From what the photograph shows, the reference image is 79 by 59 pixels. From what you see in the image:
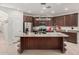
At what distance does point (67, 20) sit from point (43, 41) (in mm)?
691

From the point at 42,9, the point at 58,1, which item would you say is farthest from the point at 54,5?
the point at 42,9

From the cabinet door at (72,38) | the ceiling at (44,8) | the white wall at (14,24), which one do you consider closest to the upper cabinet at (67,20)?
the ceiling at (44,8)

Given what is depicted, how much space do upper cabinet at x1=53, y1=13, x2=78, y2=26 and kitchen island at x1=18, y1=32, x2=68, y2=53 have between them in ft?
0.77

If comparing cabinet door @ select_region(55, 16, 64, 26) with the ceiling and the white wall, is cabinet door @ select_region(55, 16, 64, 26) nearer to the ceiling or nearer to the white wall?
the ceiling

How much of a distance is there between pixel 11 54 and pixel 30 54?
41cm

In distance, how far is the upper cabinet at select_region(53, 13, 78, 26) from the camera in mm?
2225

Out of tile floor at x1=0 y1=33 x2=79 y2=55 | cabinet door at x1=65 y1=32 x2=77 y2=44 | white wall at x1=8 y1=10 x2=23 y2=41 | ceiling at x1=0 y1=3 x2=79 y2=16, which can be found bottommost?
tile floor at x1=0 y1=33 x2=79 y2=55

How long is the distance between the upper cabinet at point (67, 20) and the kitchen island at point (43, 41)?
236 mm

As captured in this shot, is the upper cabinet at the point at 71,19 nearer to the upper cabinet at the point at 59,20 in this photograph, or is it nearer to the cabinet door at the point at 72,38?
the upper cabinet at the point at 59,20

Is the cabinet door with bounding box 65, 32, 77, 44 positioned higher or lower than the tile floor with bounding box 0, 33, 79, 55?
higher

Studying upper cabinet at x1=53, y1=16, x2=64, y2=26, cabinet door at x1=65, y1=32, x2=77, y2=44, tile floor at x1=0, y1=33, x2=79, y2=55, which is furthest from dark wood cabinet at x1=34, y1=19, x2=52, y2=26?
tile floor at x1=0, y1=33, x2=79, y2=55

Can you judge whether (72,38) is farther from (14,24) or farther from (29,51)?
(14,24)

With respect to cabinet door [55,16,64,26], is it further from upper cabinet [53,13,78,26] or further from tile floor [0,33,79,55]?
tile floor [0,33,79,55]
